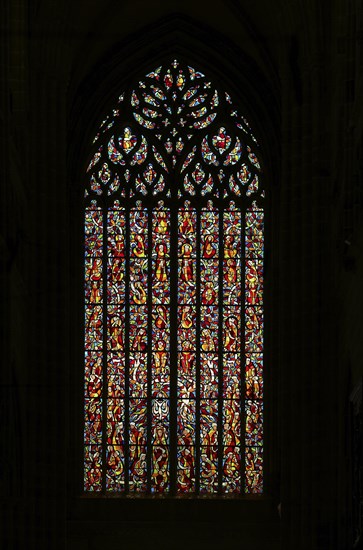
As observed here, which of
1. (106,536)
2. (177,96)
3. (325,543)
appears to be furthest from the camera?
(177,96)

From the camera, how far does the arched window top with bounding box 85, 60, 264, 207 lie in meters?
34.1

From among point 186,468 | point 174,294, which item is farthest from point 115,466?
point 174,294

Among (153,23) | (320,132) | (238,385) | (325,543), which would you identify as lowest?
(325,543)

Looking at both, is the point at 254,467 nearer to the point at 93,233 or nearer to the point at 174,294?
the point at 174,294

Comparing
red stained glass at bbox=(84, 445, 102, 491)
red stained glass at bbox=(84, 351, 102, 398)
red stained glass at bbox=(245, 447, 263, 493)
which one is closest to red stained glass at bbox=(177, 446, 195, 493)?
red stained glass at bbox=(245, 447, 263, 493)

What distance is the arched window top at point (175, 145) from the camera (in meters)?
34.1

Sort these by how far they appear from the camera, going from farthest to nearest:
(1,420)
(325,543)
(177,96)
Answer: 1. (177,96)
2. (325,543)
3. (1,420)

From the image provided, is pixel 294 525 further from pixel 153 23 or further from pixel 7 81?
pixel 153 23

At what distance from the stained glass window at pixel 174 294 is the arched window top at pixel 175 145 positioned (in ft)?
0.05

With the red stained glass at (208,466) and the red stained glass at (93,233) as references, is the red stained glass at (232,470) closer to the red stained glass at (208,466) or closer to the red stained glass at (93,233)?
the red stained glass at (208,466)

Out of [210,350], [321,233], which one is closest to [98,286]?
[210,350]

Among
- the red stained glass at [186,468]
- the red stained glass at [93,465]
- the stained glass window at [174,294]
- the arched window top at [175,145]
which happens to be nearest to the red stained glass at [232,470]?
the stained glass window at [174,294]

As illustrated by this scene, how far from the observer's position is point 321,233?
28094mm

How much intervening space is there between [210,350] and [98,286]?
6.60ft
